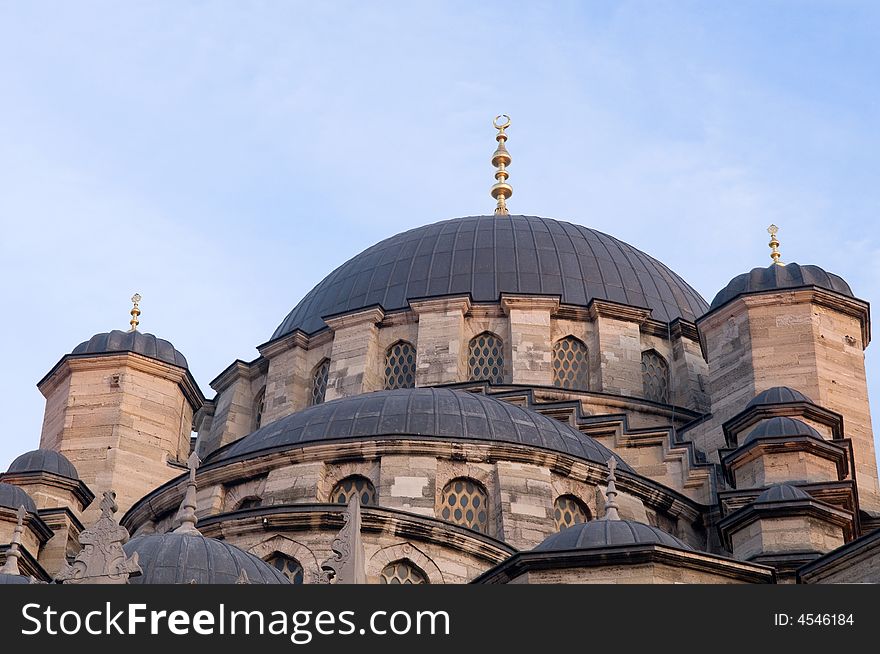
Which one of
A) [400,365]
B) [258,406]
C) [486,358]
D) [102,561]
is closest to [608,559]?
[102,561]

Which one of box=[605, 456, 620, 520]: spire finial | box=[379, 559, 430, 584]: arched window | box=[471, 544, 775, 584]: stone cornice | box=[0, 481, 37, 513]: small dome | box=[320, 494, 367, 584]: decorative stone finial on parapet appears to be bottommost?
box=[320, 494, 367, 584]: decorative stone finial on parapet

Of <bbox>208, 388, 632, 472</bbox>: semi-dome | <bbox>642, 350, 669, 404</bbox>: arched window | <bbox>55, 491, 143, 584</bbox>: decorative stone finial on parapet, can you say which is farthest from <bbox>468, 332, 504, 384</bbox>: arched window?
<bbox>55, 491, 143, 584</bbox>: decorative stone finial on parapet

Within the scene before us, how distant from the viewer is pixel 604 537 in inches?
929

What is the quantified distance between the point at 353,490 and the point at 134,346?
1024 centimetres

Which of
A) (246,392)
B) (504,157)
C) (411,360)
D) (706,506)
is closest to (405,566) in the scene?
(706,506)

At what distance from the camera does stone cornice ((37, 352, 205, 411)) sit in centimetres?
3747

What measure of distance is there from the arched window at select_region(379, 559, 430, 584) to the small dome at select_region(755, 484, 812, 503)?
482 cm

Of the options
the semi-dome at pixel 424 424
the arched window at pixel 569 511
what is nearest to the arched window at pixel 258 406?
the semi-dome at pixel 424 424

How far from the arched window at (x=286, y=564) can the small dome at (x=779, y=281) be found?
1148 cm

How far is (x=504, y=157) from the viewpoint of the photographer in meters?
46.7

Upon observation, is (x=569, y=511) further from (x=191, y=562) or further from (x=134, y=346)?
(x=134, y=346)

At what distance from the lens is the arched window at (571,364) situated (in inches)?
1460

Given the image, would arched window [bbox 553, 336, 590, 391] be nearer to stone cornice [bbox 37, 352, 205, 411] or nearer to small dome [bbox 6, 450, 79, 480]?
stone cornice [bbox 37, 352, 205, 411]

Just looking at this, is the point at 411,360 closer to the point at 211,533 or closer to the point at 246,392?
the point at 246,392
